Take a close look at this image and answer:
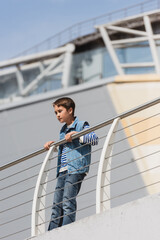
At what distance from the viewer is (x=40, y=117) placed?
1585cm

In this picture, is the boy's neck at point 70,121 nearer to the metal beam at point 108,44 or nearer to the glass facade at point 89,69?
the glass facade at point 89,69

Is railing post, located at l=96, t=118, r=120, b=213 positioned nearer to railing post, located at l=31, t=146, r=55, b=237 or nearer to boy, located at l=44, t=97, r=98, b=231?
boy, located at l=44, t=97, r=98, b=231

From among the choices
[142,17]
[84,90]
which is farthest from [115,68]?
[84,90]

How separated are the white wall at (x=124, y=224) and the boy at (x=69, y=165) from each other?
9.5 inches

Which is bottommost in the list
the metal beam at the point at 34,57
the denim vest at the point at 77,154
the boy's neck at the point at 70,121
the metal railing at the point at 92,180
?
the metal railing at the point at 92,180

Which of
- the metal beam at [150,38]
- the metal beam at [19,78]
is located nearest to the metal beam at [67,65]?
the metal beam at [19,78]

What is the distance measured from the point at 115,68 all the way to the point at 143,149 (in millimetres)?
9474

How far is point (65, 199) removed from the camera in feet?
17.3

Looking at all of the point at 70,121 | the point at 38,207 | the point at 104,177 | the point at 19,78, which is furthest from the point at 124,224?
the point at 19,78

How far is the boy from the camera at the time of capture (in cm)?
523

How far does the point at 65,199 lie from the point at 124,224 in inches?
30.6

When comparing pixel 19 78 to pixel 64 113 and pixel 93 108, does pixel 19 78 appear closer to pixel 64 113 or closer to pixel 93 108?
pixel 93 108

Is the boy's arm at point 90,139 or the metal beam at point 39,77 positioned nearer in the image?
the boy's arm at point 90,139

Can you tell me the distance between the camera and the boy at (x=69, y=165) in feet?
17.2
